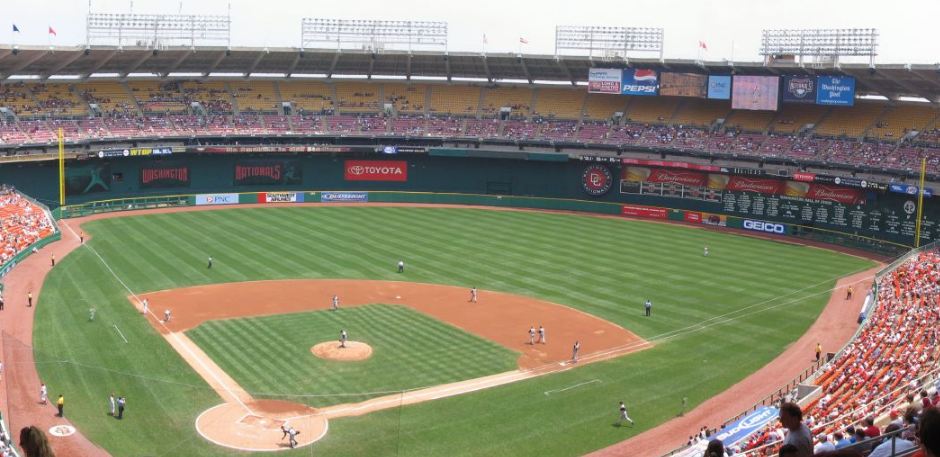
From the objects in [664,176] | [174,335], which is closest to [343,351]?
[174,335]

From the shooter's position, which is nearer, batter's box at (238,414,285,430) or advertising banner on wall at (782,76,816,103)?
batter's box at (238,414,285,430)

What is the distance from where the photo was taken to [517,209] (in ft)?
252

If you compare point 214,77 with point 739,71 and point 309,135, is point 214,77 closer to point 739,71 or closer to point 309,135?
point 309,135

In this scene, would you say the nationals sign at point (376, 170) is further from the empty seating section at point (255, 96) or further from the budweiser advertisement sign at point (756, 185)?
the budweiser advertisement sign at point (756, 185)

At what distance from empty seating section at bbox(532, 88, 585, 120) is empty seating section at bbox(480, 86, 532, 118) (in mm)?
945

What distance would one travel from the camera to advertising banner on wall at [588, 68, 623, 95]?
76.1 meters

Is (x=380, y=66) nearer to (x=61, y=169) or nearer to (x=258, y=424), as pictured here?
(x=61, y=169)

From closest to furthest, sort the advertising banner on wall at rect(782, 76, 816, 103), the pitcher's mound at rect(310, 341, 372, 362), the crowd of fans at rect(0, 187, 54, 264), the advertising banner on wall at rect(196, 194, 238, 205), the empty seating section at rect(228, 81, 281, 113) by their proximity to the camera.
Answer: the pitcher's mound at rect(310, 341, 372, 362) < the crowd of fans at rect(0, 187, 54, 264) < the advertising banner on wall at rect(782, 76, 816, 103) < the advertising banner on wall at rect(196, 194, 238, 205) < the empty seating section at rect(228, 81, 281, 113)

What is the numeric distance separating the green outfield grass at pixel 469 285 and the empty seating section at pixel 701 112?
11816 millimetres

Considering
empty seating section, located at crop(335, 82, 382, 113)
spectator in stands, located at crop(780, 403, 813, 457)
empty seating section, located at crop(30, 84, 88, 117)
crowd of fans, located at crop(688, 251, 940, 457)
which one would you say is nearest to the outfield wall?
empty seating section, located at crop(30, 84, 88, 117)

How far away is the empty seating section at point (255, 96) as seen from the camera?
78.9 metres

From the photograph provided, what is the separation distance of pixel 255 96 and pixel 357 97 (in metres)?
9.47

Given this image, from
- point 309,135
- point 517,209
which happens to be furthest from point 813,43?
point 309,135

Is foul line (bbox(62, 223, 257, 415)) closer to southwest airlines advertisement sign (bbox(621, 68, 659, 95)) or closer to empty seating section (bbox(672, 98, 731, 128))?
southwest airlines advertisement sign (bbox(621, 68, 659, 95))
